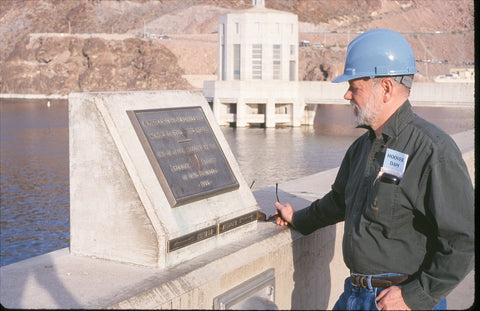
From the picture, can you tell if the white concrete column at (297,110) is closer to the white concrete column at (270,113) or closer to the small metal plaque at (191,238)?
the white concrete column at (270,113)

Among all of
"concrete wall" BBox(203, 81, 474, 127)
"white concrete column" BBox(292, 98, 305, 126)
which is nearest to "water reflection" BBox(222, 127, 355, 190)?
"white concrete column" BBox(292, 98, 305, 126)

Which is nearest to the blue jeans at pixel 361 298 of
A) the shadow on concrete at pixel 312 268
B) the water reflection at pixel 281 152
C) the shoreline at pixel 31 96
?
the shadow on concrete at pixel 312 268

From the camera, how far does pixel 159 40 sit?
4441 inches

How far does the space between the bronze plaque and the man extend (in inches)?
47.3

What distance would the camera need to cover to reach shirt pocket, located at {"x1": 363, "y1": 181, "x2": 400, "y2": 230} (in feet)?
12.4

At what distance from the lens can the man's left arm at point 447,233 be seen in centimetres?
354

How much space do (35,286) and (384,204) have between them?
2121 mm

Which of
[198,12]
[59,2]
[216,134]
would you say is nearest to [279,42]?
[216,134]

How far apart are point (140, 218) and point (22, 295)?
2.94 ft

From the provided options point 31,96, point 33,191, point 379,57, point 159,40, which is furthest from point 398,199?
point 159,40

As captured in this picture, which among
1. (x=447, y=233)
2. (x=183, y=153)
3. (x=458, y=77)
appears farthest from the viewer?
(x=458, y=77)

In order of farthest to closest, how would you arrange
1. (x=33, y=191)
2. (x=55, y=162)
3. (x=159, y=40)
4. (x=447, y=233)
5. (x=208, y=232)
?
(x=159, y=40) → (x=55, y=162) → (x=33, y=191) → (x=208, y=232) → (x=447, y=233)

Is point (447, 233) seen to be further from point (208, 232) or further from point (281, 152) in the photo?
point (281, 152)

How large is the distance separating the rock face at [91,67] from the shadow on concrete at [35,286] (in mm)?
97937
